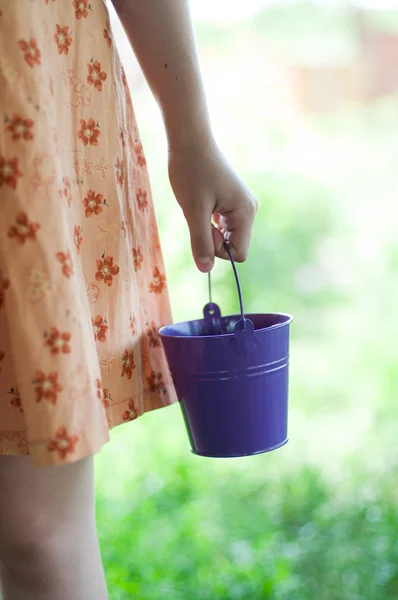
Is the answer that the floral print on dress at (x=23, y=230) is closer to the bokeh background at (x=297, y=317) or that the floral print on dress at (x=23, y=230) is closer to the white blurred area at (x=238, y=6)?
the bokeh background at (x=297, y=317)

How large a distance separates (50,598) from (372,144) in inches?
142

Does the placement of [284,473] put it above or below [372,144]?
below

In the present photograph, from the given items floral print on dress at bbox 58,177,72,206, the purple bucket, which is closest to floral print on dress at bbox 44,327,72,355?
floral print on dress at bbox 58,177,72,206

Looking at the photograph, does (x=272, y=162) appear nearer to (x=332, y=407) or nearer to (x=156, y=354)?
(x=332, y=407)

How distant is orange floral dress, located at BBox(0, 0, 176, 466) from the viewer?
775mm

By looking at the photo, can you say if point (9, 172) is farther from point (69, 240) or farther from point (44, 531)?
point (44, 531)

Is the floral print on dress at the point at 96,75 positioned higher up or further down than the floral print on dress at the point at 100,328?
higher up

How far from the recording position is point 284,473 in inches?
90.2

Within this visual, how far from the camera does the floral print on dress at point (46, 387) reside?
77 cm

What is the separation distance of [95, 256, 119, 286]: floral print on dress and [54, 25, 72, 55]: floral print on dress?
0.25 metres

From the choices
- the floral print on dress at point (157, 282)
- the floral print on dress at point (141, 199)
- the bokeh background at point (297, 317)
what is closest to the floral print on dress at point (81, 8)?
the floral print on dress at point (141, 199)

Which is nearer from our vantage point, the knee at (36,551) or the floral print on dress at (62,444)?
the floral print on dress at (62,444)

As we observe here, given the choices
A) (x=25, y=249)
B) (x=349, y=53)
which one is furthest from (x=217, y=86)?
(x=25, y=249)

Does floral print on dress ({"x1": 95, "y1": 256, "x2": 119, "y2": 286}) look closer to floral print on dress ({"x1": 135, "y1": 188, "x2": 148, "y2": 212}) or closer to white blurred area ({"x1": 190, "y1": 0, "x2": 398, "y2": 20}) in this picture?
floral print on dress ({"x1": 135, "y1": 188, "x2": 148, "y2": 212})
